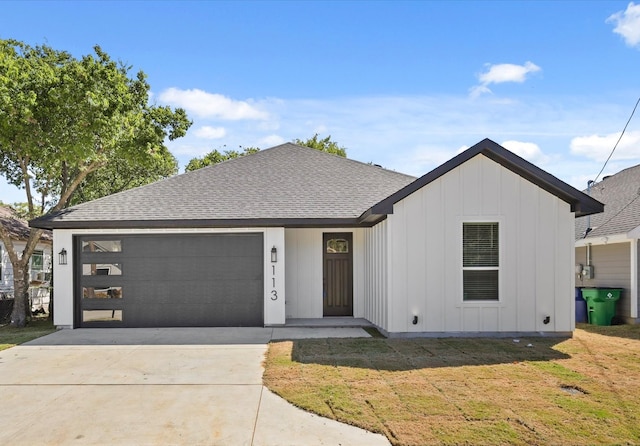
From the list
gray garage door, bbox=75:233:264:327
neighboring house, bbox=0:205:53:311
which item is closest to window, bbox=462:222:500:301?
gray garage door, bbox=75:233:264:327

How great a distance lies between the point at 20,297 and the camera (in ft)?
42.7

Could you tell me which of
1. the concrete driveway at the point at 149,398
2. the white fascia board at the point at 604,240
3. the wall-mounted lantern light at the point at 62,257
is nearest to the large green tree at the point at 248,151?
the white fascia board at the point at 604,240

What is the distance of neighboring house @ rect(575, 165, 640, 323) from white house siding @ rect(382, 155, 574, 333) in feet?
10.8

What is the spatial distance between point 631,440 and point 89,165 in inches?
559

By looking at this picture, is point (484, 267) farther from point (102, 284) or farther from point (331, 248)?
point (102, 284)

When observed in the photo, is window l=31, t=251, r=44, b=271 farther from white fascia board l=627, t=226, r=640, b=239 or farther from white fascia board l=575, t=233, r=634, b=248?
white fascia board l=627, t=226, r=640, b=239

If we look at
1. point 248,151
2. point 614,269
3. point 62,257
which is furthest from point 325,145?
point 62,257

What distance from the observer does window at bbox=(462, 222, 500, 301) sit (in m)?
9.89

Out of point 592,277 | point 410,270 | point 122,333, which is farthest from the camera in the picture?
point 592,277

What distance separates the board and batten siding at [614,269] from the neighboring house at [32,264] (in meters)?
16.9

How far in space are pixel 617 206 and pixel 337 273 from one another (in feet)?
27.9

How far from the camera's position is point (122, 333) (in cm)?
1101

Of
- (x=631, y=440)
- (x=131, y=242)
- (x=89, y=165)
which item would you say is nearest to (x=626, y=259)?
(x=631, y=440)

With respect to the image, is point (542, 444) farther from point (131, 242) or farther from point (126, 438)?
point (131, 242)
